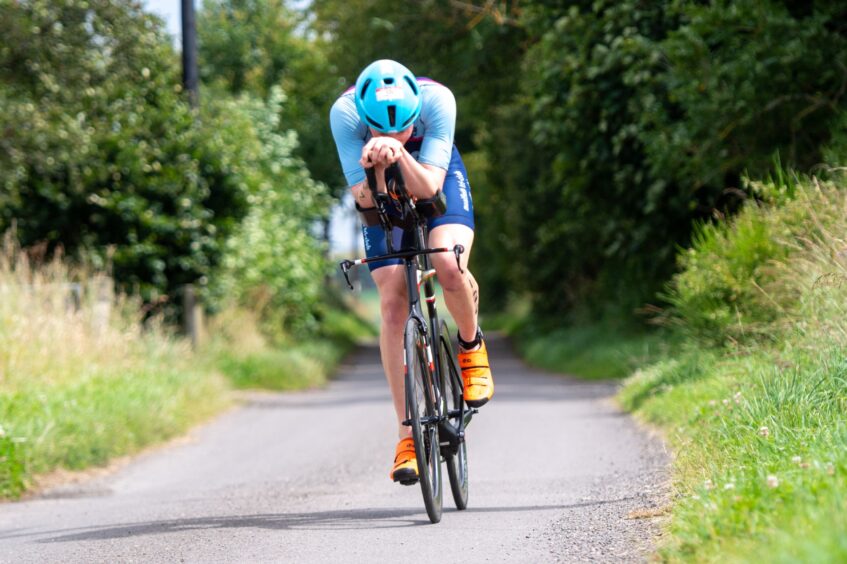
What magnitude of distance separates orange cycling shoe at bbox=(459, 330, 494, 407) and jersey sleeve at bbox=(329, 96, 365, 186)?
1117 millimetres

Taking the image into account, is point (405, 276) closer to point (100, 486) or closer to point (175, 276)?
point (100, 486)

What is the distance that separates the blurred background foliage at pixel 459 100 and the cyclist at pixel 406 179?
4.14 meters

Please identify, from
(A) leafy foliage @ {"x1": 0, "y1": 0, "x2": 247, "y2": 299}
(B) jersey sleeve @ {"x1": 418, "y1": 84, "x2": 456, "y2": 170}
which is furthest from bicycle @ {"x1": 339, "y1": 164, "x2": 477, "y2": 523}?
(A) leafy foliage @ {"x1": 0, "y1": 0, "x2": 247, "y2": 299}

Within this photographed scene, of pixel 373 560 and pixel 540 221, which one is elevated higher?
pixel 540 221

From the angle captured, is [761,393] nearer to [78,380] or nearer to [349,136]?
[349,136]

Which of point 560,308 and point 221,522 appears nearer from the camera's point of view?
point 221,522

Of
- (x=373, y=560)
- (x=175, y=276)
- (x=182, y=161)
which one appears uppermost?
(x=182, y=161)

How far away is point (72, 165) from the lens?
14.7 meters

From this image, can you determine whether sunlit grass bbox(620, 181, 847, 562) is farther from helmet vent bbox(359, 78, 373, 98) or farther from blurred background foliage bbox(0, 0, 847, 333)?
helmet vent bbox(359, 78, 373, 98)

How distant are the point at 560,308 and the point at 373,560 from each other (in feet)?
87.7

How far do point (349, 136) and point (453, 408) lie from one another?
5.01 feet

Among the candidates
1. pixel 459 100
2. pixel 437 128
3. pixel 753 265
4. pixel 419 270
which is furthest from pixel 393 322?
pixel 459 100

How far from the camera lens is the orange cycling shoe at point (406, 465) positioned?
593 centimetres

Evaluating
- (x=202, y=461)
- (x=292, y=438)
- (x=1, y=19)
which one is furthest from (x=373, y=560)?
(x=1, y=19)
